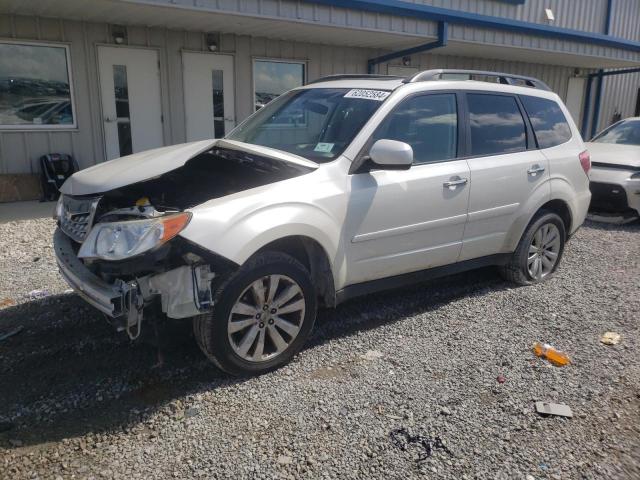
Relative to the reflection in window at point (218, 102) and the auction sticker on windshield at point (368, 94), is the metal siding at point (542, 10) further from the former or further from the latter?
the auction sticker on windshield at point (368, 94)

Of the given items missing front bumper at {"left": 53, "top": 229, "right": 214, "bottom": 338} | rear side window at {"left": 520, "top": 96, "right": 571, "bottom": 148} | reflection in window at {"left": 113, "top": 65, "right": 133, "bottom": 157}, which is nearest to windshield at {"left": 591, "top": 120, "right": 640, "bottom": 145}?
rear side window at {"left": 520, "top": 96, "right": 571, "bottom": 148}

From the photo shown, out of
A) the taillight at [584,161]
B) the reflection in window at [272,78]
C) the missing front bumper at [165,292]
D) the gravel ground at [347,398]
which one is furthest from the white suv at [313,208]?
the reflection in window at [272,78]

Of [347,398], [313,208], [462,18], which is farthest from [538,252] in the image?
[462,18]

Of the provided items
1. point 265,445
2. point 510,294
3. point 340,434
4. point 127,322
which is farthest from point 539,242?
point 127,322

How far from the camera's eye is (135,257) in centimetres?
282

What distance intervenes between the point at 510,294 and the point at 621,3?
17.0 meters

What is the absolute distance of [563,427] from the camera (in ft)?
9.64

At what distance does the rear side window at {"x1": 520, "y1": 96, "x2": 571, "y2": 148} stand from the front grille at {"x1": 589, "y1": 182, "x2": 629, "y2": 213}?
3206 mm

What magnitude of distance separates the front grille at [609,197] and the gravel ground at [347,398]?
12.2 ft

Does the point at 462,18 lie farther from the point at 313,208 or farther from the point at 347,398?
the point at 347,398

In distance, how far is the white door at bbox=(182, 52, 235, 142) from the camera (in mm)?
9625

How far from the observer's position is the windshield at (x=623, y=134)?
9.14 metres

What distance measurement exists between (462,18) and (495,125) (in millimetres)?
6091

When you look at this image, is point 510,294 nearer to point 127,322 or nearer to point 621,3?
point 127,322
